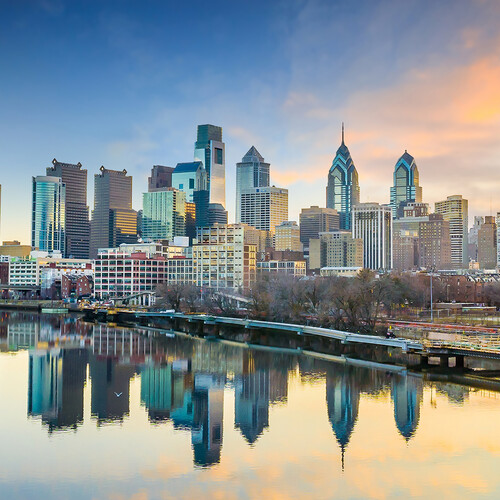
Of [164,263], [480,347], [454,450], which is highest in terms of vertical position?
[164,263]

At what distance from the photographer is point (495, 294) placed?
112125 mm

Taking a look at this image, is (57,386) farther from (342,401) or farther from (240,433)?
(342,401)

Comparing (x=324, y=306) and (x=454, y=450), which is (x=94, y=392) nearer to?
(x=454, y=450)

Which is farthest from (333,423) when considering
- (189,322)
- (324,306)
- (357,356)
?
(189,322)

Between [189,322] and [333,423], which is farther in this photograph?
[189,322]

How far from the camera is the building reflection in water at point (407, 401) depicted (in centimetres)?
3981

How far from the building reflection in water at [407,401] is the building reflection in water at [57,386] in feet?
57.8

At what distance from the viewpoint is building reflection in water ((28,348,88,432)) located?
42.4 meters

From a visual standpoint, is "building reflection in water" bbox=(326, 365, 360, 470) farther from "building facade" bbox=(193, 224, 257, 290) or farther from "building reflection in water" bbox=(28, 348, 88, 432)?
"building facade" bbox=(193, 224, 257, 290)

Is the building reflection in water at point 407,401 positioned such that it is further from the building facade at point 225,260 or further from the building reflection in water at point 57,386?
the building facade at point 225,260

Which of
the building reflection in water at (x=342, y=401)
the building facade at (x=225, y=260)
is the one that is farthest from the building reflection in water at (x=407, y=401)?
A: the building facade at (x=225, y=260)

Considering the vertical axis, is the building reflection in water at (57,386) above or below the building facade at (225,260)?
below

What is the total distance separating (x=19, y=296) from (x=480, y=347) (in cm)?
16232

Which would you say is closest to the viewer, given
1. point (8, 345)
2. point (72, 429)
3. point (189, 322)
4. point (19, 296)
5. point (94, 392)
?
point (72, 429)
